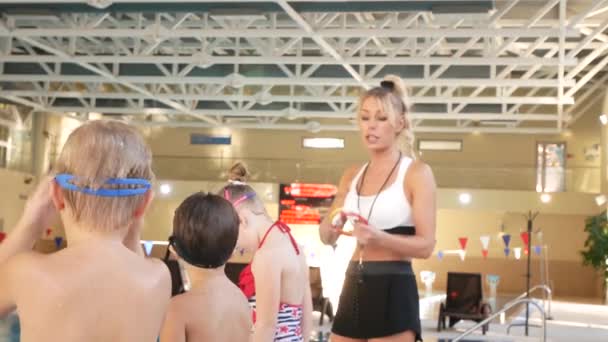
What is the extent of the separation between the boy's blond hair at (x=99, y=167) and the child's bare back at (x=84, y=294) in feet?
0.20

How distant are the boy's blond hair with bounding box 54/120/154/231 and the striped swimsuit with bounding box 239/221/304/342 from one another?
1.93 metres

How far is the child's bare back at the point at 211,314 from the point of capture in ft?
8.91

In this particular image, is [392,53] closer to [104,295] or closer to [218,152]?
[218,152]

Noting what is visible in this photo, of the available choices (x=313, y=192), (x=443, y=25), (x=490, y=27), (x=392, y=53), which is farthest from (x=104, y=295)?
(x=313, y=192)

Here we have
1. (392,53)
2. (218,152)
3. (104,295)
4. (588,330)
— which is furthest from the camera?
(218,152)

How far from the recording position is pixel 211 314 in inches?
108

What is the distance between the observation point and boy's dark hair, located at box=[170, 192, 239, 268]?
103 inches

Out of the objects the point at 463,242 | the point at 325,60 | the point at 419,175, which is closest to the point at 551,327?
the point at 325,60

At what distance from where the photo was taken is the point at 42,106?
29156 mm

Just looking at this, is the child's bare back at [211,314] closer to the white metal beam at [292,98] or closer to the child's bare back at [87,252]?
the child's bare back at [87,252]

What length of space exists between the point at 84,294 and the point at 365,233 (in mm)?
1057

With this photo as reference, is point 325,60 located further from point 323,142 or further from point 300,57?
point 323,142

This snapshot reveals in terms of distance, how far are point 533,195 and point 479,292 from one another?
11.2 meters

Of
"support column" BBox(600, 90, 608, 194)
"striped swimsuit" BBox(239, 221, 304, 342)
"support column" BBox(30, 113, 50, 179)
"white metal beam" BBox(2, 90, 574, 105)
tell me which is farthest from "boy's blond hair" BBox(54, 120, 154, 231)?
"support column" BBox(30, 113, 50, 179)
